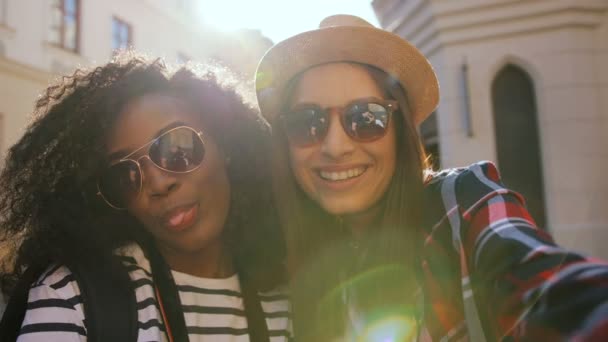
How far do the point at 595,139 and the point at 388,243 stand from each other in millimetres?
6062

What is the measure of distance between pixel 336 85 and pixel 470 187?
0.65m

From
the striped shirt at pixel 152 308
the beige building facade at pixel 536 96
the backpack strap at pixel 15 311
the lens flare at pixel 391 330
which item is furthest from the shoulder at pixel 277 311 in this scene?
the beige building facade at pixel 536 96

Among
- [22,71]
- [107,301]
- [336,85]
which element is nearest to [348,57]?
[336,85]

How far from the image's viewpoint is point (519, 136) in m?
6.89

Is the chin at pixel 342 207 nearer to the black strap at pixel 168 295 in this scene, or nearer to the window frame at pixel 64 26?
the black strap at pixel 168 295

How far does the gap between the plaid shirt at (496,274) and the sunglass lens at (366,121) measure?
0.26m

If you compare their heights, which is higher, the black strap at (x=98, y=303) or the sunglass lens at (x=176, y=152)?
the sunglass lens at (x=176, y=152)

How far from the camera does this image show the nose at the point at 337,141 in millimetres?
1805

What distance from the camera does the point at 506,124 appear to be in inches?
273

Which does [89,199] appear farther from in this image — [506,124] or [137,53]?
[506,124]

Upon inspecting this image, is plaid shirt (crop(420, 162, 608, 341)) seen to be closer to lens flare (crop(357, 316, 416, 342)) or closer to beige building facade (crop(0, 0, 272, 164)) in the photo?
lens flare (crop(357, 316, 416, 342))

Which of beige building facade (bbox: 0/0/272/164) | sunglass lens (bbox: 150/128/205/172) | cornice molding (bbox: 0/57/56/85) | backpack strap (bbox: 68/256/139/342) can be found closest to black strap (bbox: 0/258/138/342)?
backpack strap (bbox: 68/256/139/342)

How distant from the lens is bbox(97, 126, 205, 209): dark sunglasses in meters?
1.74

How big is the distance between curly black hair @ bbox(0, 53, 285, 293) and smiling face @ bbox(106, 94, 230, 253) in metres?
0.06
